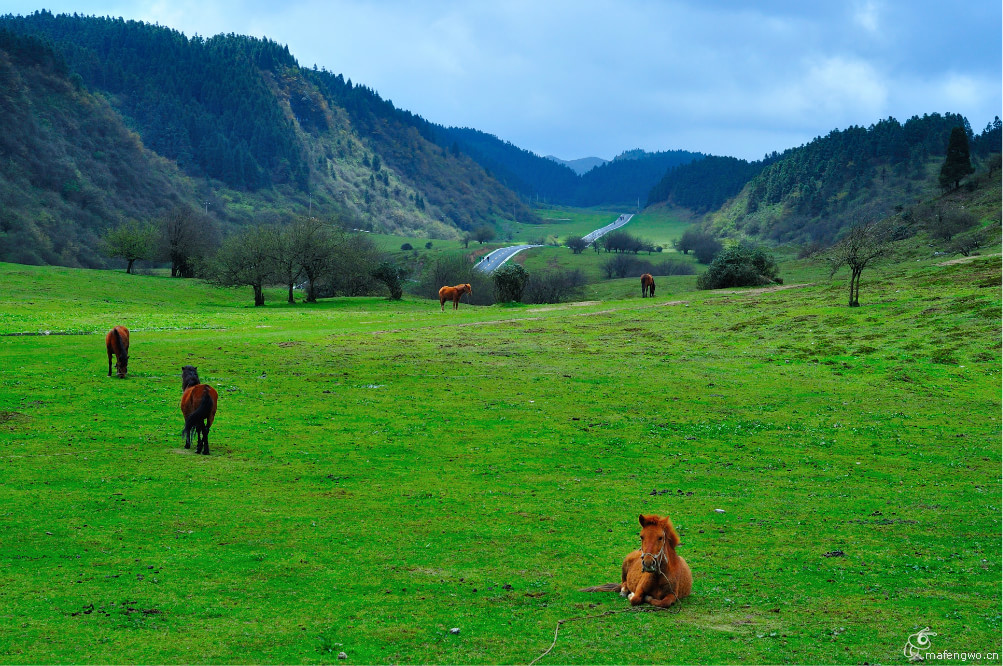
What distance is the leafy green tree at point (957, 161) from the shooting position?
511ft

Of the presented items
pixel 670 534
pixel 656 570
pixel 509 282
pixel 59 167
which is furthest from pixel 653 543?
pixel 59 167

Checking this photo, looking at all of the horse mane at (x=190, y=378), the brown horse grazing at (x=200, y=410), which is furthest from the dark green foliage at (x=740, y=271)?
the brown horse grazing at (x=200, y=410)

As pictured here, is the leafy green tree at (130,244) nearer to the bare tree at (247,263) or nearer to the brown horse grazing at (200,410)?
the bare tree at (247,263)

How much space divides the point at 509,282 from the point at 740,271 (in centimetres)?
2674

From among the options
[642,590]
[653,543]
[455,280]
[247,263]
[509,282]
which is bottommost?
[642,590]

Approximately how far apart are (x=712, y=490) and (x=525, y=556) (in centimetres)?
865

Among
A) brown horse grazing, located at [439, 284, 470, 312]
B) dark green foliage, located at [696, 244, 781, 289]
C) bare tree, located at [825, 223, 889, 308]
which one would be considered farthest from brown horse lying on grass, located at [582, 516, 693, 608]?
dark green foliage, located at [696, 244, 781, 289]

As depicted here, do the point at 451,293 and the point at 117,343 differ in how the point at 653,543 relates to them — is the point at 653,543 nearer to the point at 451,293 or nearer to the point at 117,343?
the point at 117,343

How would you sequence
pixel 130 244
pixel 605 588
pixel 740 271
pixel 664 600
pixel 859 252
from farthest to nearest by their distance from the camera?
pixel 130 244, pixel 740 271, pixel 859 252, pixel 605 588, pixel 664 600

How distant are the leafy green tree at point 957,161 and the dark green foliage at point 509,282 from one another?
105 meters

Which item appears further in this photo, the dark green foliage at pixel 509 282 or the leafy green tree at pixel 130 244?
the leafy green tree at pixel 130 244

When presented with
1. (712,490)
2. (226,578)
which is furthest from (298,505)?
(712,490)

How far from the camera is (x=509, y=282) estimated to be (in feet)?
310

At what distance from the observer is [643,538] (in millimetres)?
13156
